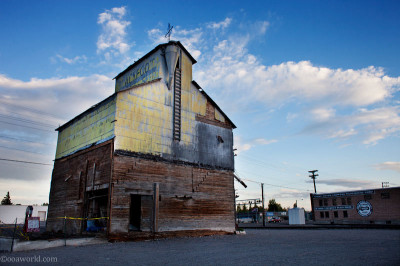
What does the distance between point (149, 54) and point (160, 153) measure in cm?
1005

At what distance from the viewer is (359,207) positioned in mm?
49938

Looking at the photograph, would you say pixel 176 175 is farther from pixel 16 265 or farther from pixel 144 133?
pixel 16 265

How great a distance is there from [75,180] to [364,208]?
46.7m

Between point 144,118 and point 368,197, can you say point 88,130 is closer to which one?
point 144,118

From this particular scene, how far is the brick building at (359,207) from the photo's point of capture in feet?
153

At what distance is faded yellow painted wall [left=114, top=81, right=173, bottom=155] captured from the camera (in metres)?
21.0

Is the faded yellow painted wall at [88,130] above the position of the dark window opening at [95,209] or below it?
above

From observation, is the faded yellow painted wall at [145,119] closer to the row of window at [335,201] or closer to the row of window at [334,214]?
the row of window at [335,201]

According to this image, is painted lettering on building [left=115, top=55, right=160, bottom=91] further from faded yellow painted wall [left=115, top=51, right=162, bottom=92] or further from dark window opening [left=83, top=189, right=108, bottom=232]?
dark window opening [left=83, top=189, right=108, bottom=232]

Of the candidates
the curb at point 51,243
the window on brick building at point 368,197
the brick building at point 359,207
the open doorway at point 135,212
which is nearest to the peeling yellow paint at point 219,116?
the open doorway at point 135,212

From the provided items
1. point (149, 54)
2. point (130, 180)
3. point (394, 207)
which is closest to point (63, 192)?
point (130, 180)

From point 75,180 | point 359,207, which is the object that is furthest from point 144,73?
point 359,207

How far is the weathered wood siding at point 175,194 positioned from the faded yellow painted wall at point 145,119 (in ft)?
3.84

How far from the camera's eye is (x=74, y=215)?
73.9ft
